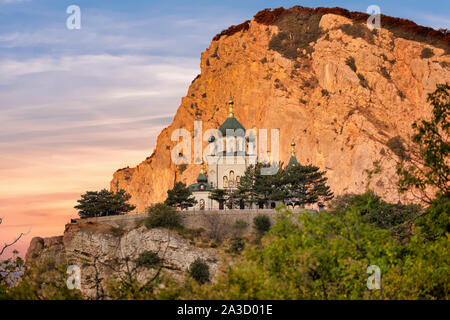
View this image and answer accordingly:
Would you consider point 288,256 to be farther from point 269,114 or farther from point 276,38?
point 276,38

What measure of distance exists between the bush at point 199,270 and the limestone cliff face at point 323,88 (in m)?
36.2

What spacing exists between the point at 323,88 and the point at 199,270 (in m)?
50.5

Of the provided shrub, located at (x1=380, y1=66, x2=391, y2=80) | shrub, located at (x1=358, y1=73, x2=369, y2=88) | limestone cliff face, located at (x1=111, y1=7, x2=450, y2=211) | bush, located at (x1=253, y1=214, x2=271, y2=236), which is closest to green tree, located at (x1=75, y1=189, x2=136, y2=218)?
bush, located at (x1=253, y1=214, x2=271, y2=236)

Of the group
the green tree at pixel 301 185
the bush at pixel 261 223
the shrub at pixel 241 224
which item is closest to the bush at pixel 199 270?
the shrub at pixel 241 224

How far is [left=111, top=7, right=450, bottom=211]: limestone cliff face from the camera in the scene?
9975cm

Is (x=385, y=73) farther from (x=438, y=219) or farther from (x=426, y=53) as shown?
(x=438, y=219)

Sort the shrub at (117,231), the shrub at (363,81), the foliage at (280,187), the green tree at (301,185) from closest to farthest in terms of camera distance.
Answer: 1. the shrub at (117,231)
2. the foliage at (280,187)
3. the green tree at (301,185)
4. the shrub at (363,81)

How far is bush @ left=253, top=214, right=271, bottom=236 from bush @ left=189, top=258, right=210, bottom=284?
6.65m

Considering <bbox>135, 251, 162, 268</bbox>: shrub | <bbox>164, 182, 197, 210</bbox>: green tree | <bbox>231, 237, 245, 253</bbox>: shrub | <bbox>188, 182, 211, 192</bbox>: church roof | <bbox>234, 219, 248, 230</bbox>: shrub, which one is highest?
<bbox>188, 182, 211, 192</bbox>: church roof

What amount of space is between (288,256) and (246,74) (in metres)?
90.5

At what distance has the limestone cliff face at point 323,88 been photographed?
99750 millimetres

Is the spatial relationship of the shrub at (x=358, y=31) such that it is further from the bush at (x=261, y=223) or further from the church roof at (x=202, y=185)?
the bush at (x=261, y=223)

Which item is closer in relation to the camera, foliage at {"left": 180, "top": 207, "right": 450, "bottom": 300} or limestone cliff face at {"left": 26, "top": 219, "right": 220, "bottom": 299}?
foliage at {"left": 180, "top": 207, "right": 450, "bottom": 300}

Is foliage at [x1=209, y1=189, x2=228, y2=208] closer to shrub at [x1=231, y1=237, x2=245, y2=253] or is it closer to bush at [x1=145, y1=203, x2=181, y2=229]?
bush at [x1=145, y1=203, x2=181, y2=229]
